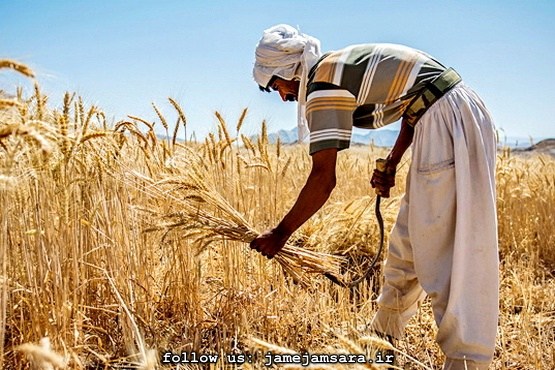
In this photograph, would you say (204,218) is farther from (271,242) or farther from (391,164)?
(391,164)

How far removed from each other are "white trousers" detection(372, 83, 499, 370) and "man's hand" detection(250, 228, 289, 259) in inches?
20.0

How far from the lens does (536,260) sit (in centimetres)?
371

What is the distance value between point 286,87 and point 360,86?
0.36m

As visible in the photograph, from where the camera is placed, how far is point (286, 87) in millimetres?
2246

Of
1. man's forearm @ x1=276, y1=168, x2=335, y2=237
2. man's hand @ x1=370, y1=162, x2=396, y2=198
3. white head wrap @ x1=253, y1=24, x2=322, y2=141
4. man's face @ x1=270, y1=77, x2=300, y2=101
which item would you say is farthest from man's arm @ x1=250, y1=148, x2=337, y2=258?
man's hand @ x1=370, y1=162, x2=396, y2=198

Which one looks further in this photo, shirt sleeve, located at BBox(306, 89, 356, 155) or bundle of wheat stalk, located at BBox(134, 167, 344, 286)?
bundle of wheat stalk, located at BBox(134, 167, 344, 286)

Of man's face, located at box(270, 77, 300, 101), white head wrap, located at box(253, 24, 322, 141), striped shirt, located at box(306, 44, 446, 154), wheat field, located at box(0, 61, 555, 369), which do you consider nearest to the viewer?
wheat field, located at box(0, 61, 555, 369)

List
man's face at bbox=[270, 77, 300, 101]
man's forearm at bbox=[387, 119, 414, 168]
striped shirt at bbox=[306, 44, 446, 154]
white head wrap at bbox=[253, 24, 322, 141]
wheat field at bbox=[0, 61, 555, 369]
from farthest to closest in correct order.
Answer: man's forearm at bbox=[387, 119, 414, 168] → man's face at bbox=[270, 77, 300, 101] → white head wrap at bbox=[253, 24, 322, 141] → striped shirt at bbox=[306, 44, 446, 154] → wheat field at bbox=[0, 61, 555, 369]

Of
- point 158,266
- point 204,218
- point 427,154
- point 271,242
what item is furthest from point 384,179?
point 158,266

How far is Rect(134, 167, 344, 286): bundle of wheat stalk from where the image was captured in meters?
2.20

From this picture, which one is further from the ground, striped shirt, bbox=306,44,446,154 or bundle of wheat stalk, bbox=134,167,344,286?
striped shirt, bbox=306,44,446,154

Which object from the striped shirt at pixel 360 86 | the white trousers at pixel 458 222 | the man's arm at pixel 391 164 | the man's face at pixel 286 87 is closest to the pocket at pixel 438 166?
the white trousers at pixel 458 222

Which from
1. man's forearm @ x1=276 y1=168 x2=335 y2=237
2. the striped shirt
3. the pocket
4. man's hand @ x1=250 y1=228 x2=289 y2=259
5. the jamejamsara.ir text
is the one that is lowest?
the jamejamsara.ir text

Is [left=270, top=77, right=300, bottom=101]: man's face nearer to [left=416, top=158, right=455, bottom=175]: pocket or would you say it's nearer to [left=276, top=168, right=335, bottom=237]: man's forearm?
[left=276, top=168, right=335, bottom=237]: man's forearm
